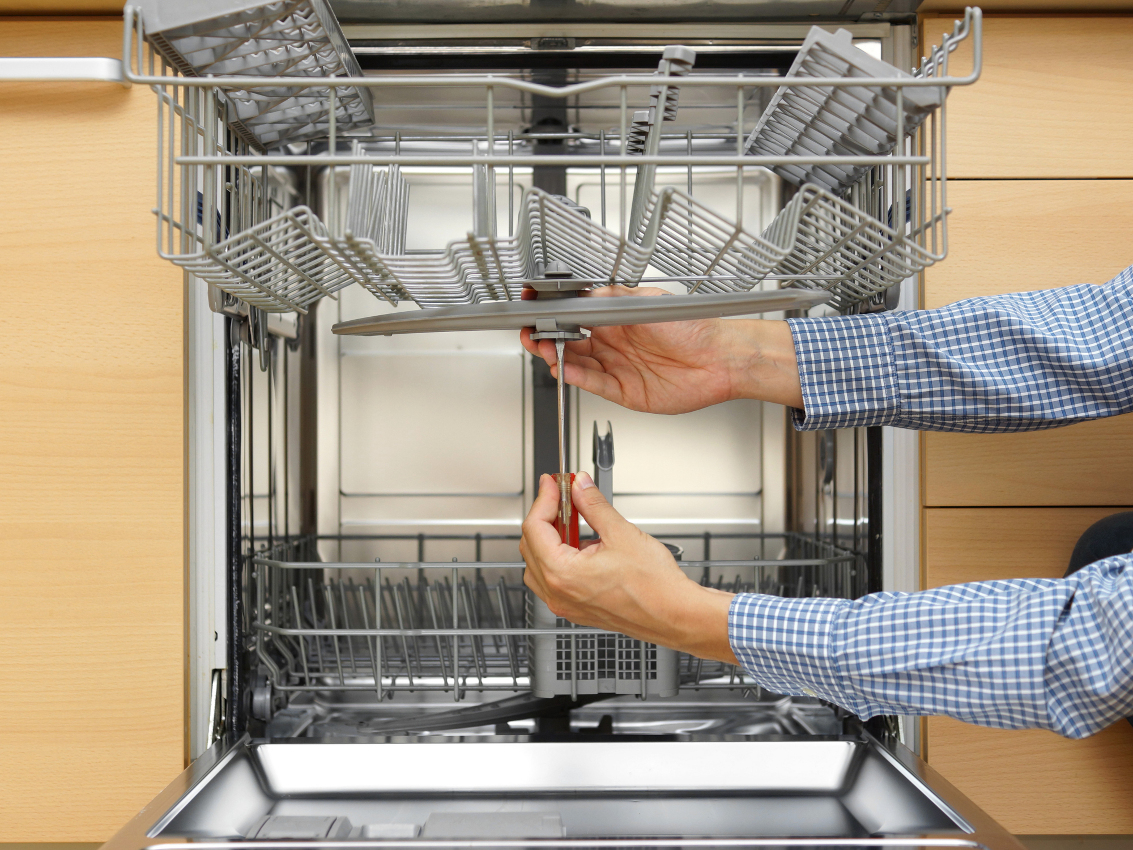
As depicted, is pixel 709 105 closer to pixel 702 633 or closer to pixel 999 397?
pixel 999 397

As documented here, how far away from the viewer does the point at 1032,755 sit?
0.86 m

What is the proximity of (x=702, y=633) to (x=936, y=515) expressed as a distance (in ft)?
1.21

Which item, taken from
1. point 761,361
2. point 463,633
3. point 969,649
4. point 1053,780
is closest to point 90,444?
point 463,633

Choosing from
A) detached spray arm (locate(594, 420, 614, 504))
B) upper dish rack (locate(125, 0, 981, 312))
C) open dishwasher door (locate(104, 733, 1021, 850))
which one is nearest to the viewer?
upper dish rack (locate(125, 0, 981, 312))

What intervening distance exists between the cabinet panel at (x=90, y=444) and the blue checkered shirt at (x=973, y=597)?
626 mm

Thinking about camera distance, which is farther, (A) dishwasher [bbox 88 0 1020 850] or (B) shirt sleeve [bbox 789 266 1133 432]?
(B) shirt sleeve [bbox 789 266 1133 432]

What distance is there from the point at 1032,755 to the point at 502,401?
0.76 m

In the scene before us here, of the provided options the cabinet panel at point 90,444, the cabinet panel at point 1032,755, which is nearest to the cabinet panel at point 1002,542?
the cabinet panel at point 1032,755

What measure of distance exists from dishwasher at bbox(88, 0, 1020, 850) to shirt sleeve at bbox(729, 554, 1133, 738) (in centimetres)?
12

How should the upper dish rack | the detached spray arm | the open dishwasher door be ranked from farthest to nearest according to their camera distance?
the detached spray arm
the open dishwasher door
the upper dish rack

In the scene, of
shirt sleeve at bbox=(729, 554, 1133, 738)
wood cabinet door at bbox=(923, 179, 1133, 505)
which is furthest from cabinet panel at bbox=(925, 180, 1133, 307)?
shirt sleeve at bbox=(729, 554, 1133, 738)

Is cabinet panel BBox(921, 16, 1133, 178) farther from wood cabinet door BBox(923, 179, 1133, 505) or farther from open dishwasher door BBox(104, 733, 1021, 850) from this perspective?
open dishwasher door BBox(104, 733, 1021, 850)

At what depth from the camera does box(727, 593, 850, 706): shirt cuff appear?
0.64 m

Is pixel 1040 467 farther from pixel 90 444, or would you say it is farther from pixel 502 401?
pixel 90 444
